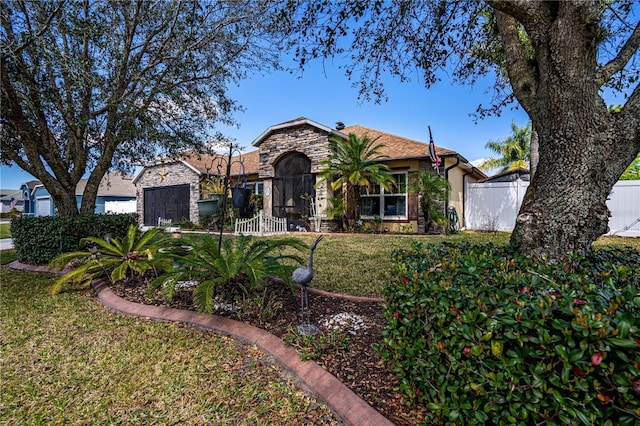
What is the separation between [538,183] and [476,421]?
235 cm

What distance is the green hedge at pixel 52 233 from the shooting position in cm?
617

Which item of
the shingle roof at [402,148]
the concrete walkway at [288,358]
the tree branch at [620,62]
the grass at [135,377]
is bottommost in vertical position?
the grass at [135,377]

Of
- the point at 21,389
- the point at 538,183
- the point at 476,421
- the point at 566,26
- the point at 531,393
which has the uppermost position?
the point at 566,26

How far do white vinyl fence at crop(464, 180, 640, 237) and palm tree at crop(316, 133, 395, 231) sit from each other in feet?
13.6

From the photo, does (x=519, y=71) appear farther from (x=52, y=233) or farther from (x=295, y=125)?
(x=295, y=125)

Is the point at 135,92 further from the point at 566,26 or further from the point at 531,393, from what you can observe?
the point at 531,393

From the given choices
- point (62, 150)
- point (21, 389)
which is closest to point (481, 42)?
point (21, 389)

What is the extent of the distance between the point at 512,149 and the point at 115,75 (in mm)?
28960

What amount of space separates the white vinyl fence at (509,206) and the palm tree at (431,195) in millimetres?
3042

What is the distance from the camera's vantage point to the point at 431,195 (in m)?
11.1

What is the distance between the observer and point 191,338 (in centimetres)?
300

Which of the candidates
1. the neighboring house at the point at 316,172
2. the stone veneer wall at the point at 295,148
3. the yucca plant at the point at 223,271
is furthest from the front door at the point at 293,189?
the yucca plant at the point at 223,271

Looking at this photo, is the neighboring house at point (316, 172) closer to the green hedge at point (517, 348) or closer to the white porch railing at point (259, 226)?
the white porch railing at point (259, 226)

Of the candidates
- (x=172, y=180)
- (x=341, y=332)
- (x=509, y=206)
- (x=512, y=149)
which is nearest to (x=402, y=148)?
(x=509, y=206)
